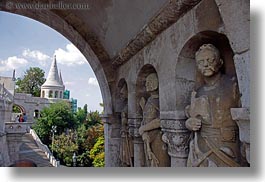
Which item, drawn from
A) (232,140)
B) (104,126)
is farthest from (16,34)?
(104,126)

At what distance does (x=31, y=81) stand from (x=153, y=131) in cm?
96

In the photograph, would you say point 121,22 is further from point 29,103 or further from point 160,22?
point 29,103

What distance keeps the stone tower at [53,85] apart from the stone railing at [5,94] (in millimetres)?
255

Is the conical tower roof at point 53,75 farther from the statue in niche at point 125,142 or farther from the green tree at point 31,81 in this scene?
the statue in niche at point 125,142

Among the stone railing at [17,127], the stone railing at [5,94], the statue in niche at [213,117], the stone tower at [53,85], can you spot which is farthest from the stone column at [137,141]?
the stone railing at [5,94]

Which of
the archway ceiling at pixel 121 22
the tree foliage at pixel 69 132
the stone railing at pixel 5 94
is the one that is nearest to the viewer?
the archway ceiling at pixel 121 22

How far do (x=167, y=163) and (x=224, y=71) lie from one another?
71 centimetres

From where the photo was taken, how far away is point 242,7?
3.20 ft

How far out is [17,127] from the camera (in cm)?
203

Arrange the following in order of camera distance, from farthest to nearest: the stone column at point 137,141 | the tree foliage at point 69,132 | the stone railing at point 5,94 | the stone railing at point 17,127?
1. the tree foliage at point 69,132
2. the stone column at point 137,141
3. the stone railing at point 17,127
4. the stone railing at point 5,94

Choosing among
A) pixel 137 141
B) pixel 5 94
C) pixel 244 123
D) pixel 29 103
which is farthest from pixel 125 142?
pixel 244 123

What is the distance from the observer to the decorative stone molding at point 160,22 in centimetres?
130

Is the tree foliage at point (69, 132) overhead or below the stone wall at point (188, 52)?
below

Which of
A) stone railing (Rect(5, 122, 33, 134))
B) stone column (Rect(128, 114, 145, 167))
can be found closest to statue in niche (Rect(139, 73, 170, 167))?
stone column (Rect(128, 114, 145, 167))
